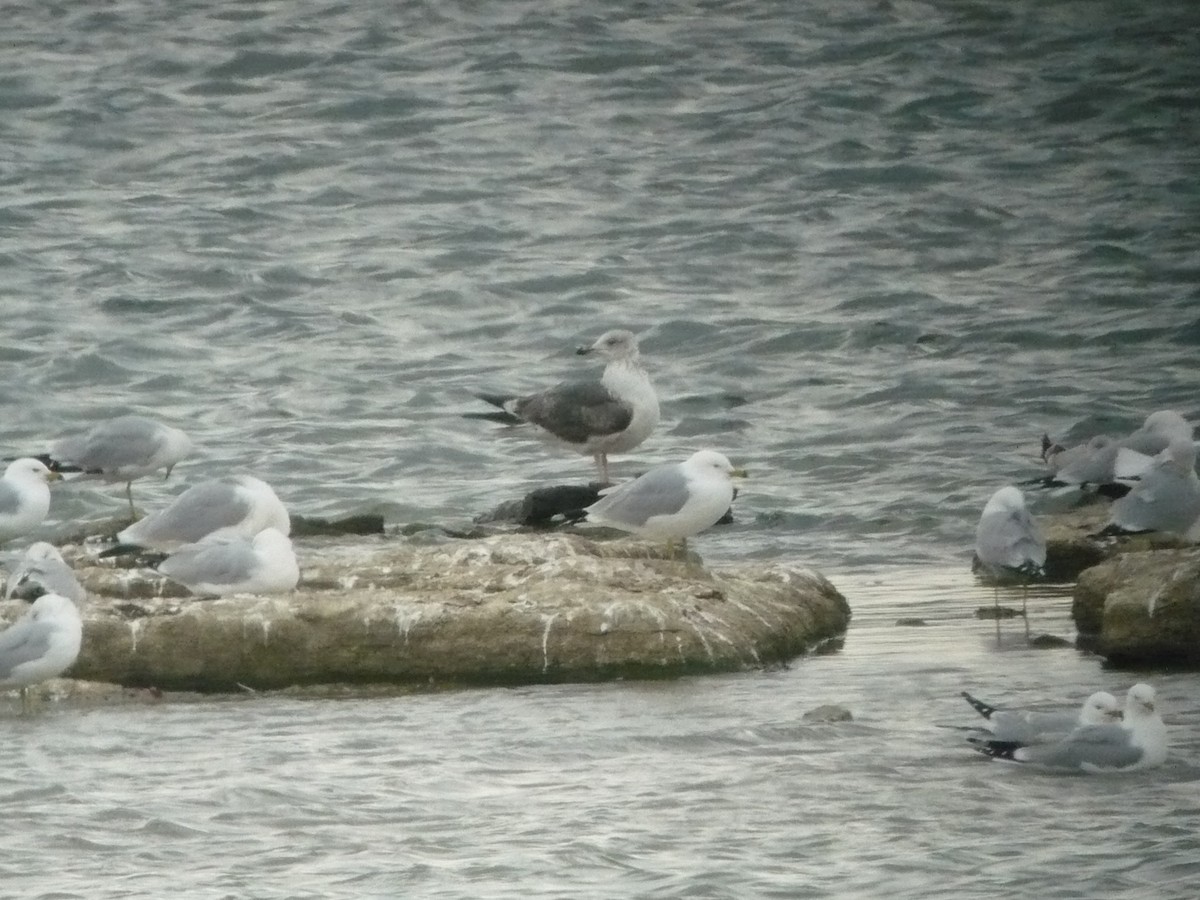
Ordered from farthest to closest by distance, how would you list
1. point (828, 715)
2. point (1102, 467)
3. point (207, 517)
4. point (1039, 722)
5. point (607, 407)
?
1. point (607, 407)
2. point (1102, 467)
3. point (207, 517)
4. point (828, 715)
5. point (1039, 722)

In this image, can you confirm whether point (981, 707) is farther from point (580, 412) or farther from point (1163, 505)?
point (580, 412)

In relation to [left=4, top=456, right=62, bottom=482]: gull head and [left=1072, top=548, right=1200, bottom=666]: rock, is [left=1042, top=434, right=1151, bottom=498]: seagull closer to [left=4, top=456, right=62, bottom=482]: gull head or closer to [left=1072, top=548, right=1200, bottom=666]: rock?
[left=1072, top=548, right=1200, bottom=666]: rock

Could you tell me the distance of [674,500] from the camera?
31.3ft

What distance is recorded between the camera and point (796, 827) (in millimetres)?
5965

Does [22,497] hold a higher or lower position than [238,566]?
higher

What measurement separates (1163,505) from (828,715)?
133 inches

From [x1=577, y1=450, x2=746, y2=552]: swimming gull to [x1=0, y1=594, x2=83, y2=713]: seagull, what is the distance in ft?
8.49

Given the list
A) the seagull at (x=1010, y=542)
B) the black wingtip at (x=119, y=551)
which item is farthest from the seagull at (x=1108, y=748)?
the black wingtip at (x=119, y=551)

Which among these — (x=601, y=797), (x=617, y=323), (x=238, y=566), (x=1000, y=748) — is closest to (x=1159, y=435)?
(x=238, y=566)

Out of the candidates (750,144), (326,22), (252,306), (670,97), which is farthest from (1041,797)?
(326,22)

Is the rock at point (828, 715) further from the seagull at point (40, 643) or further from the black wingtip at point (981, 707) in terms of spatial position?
the seagull at point (40, 643)

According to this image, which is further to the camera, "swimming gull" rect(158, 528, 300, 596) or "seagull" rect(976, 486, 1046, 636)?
"seagull" rect(976, 486, 1046, 636)

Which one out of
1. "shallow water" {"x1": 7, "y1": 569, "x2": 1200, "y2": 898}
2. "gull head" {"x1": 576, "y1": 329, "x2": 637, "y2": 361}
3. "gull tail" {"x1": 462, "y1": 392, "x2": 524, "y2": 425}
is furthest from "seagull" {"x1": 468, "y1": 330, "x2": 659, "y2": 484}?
"shallow water" {"x1": 7, "y1": 569, "x2": 1200, "y2": 898}

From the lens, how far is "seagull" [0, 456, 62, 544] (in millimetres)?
11047
